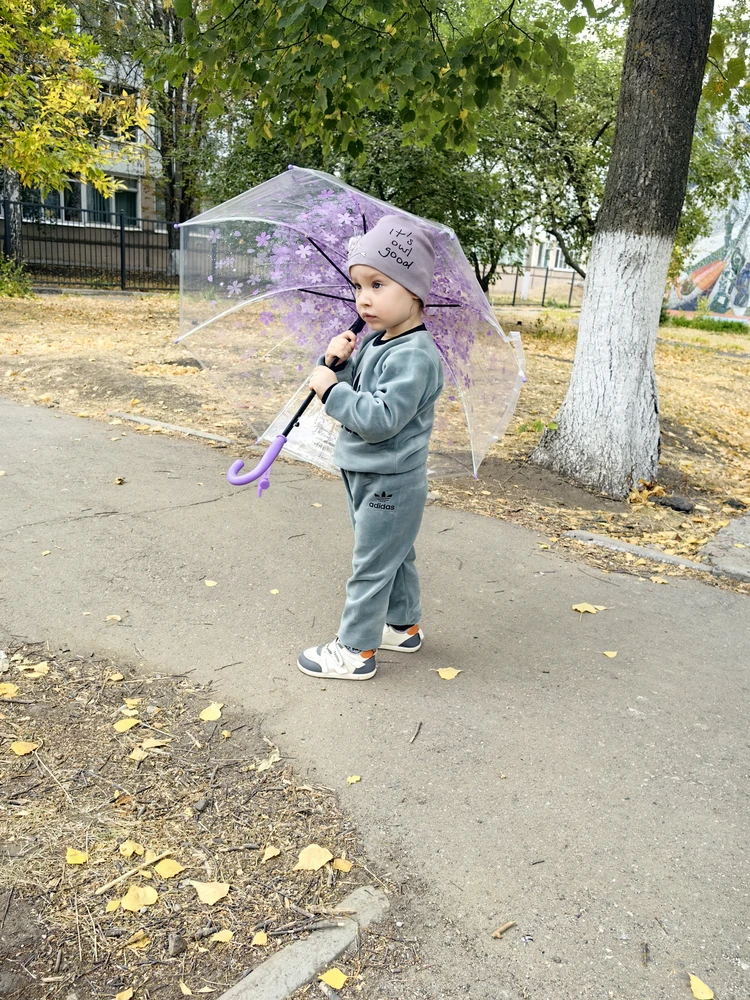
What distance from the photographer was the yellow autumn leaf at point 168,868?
7.51 feet

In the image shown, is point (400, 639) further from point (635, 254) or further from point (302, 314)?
point (635, 254)

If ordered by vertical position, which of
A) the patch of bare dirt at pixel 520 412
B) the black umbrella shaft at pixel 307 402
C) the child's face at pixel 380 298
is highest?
the child's face at pixel 380 298

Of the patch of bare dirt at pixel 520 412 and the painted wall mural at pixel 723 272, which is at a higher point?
the painted wall mural at pixel 723 272

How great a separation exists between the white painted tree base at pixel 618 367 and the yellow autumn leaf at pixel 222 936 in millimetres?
4608

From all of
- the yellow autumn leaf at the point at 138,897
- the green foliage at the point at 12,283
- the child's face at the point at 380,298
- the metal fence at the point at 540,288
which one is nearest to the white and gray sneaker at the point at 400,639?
the child's face at the point at 380,298

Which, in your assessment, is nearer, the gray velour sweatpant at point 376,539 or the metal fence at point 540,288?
the gray velour sweatpant at point 376,539

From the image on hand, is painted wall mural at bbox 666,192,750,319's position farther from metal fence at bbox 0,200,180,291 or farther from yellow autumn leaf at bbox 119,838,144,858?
yellow autumn leaf at bbox 119,838,144,858

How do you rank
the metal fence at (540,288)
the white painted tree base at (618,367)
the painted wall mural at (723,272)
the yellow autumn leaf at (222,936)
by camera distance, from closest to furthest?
1. the yellow autumn leaf at (222,936)
2. the white painted tree base at (618,367)
3. the painted wall mural at (723,272)
4. the metal fence at (540,288)

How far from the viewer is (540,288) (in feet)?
134

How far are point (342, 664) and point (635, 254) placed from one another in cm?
399

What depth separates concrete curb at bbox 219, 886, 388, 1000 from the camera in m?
1.96

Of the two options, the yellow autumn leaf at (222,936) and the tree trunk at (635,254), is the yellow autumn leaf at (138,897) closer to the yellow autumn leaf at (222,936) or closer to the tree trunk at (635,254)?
the yellow autumn leaf at (222,936)

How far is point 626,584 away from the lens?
15.3 feet

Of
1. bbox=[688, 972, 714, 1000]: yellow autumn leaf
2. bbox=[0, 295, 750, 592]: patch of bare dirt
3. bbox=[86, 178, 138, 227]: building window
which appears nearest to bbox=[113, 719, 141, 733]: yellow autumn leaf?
bbox=[688, 972, 714, 1000]: yellow autumn leaf
